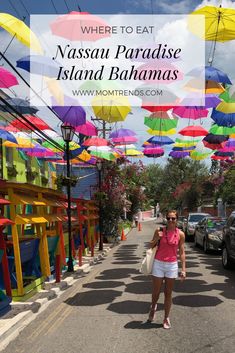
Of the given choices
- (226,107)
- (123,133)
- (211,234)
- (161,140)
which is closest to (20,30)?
(226,107)

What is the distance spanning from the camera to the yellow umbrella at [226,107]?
14.3m

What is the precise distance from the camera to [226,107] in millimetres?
14406

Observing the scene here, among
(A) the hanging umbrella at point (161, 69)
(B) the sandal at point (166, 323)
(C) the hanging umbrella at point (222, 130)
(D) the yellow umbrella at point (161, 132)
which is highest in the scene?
(A) the hanging umbrella at point (161, 69)

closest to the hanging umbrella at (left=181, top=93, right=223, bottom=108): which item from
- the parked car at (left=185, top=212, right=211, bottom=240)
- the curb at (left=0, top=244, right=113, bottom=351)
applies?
the curb at (left=0, top=244, right=113, bottom=351)

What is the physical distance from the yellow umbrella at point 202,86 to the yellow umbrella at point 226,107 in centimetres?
77

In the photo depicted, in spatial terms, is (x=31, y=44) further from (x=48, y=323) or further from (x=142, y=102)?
(x=48, y=323)

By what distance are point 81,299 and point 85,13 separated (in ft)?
23.0

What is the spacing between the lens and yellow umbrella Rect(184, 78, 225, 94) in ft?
44.1

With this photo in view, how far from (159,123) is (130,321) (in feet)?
37.8

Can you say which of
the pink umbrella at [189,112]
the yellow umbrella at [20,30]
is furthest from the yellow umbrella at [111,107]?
the yellow umbrella at [20,30]

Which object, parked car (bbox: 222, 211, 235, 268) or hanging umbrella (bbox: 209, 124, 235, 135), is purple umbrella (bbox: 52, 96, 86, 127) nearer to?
hanging umbrella (bbox: 209, 124, 235, 135)

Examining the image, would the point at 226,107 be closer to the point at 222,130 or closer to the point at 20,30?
the point at 222,130

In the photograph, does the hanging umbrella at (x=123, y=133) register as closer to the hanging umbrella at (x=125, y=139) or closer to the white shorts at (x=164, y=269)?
the hanging umbrella at (x=125, y=139)

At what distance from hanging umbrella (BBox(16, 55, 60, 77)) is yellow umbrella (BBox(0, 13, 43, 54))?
3.70ft
